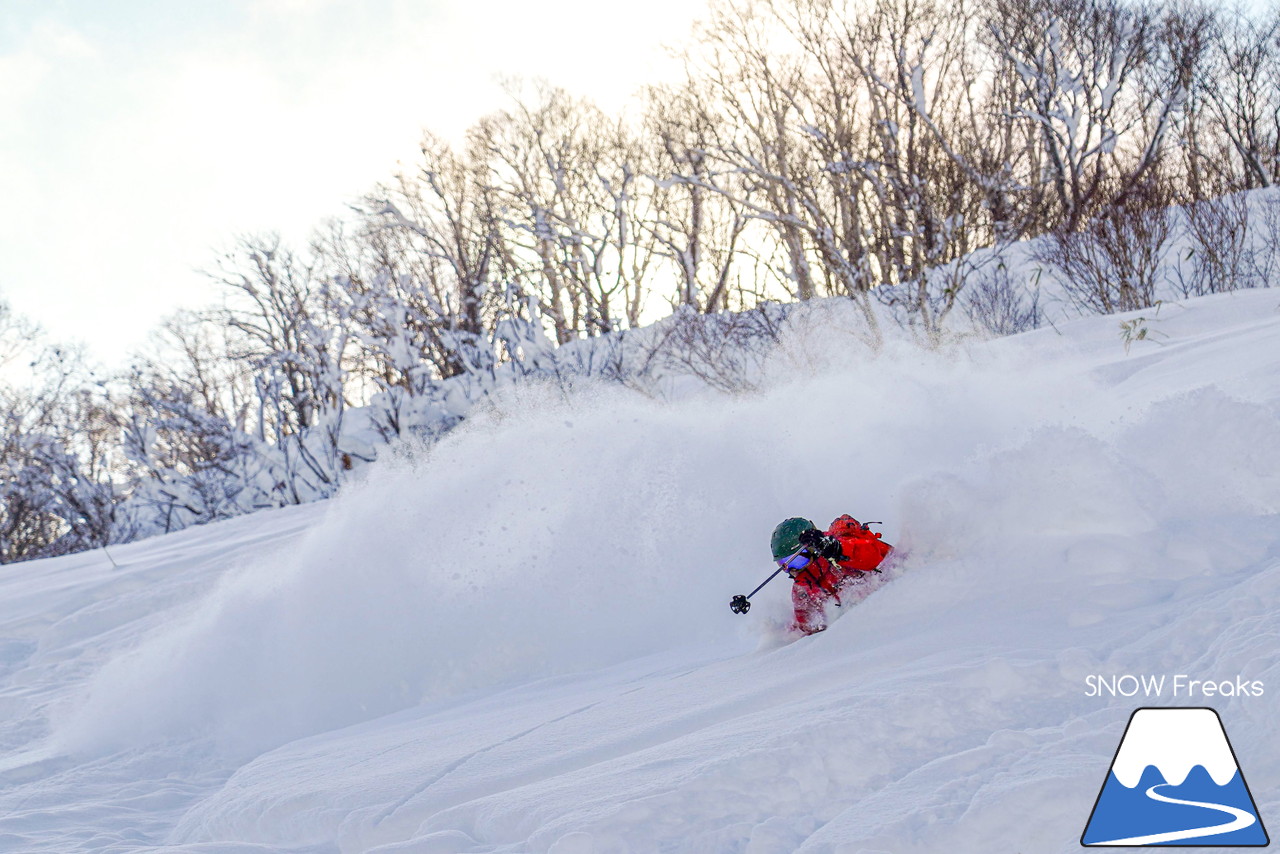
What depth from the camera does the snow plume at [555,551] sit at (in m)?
4.84

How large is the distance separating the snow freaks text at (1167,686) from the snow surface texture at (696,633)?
0.11 ft

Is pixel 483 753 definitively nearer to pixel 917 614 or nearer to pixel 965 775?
pixel 917 614

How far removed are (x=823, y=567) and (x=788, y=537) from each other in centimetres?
18

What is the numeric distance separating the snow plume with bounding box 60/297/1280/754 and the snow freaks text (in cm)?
142

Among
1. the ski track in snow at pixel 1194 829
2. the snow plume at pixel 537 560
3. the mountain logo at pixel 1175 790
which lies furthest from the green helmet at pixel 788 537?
the ski track in snow at pixel 1194 829

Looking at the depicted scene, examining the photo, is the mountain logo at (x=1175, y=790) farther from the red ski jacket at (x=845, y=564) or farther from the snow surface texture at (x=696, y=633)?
the red ski jacket at (x=845, y=564)

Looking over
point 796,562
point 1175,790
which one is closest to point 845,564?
point 796,562

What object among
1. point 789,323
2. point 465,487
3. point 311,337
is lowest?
point 465,487

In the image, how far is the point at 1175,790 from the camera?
1.83 metres

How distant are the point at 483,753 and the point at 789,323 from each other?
10.7 metres

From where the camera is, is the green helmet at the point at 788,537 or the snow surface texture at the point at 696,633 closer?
the snow surface texture at the point at 696,633

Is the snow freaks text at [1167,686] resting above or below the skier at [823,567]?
below

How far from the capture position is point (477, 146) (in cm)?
2081

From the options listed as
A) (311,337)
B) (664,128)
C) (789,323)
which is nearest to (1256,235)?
(789,323)
